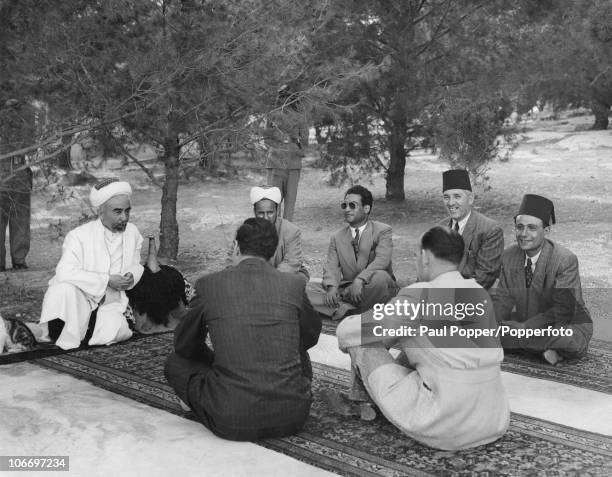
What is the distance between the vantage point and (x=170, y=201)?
7.48 m

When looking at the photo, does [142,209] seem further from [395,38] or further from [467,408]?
[467,408]

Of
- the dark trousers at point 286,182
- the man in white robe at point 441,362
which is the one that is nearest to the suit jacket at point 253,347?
the man in white robe at point 441,362

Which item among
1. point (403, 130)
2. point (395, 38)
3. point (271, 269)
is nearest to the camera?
point (271, 269)

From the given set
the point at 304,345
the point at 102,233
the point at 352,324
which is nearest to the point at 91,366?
the point at 102,233

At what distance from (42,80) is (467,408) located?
3.78 meters

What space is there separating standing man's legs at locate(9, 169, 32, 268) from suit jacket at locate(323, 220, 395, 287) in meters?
2.97

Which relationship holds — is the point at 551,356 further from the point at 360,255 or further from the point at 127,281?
the point at 127,281

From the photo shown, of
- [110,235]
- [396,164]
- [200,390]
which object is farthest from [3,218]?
[396,164]

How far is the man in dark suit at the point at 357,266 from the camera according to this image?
5.43 metres

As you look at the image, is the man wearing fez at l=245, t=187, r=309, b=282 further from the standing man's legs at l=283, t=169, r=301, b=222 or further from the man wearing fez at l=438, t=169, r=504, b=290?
the standing man's legs at l=283, t=169, r=301, b=222

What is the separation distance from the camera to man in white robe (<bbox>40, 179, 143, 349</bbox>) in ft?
15.5

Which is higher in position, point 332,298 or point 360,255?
point 360,255

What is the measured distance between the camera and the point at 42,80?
525 centimetres

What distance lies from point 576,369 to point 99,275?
301 centimetres
